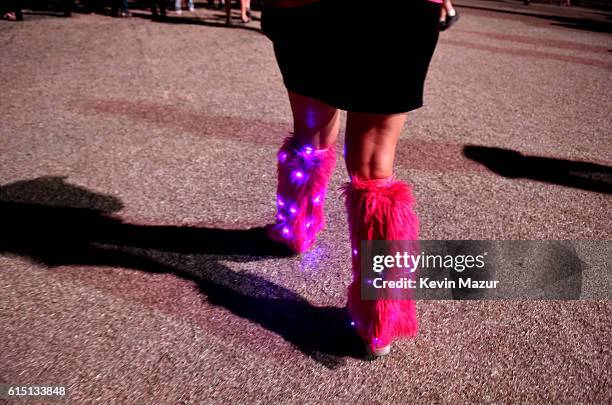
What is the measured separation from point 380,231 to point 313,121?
Result: 1.84 ft

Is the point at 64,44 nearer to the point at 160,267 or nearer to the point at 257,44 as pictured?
the point at 257,44

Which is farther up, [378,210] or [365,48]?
[365,48]

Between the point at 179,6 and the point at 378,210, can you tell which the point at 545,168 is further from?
the point at 179,6

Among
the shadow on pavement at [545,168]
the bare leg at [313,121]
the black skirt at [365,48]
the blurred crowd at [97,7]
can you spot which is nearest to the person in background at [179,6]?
the blurred crowd at [97,7]

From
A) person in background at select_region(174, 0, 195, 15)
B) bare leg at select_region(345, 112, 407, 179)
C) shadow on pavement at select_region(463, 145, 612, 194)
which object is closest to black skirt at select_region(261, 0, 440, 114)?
bare leg at select_region(345, 112, 407, 179)

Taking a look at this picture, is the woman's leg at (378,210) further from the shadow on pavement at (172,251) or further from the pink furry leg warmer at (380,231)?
the shadow on pavement at (172,251)

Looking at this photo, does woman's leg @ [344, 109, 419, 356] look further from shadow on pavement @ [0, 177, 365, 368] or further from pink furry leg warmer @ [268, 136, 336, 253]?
pink furry leg warmer @ [268, 136, 336, 253]

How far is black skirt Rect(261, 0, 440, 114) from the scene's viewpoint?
116cm

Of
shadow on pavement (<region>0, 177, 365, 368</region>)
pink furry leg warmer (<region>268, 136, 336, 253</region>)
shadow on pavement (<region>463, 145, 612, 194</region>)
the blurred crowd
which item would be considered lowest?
shadow on pavement (<region>0, 177, 365, 368</region>)

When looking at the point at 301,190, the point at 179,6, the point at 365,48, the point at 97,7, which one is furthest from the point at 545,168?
the point at 97,7

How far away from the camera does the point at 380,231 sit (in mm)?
1378

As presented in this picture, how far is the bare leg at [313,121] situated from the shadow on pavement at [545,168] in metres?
1.72

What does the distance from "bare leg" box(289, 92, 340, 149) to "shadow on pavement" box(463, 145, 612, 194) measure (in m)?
1.72

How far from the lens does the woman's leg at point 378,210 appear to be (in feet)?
4.42
